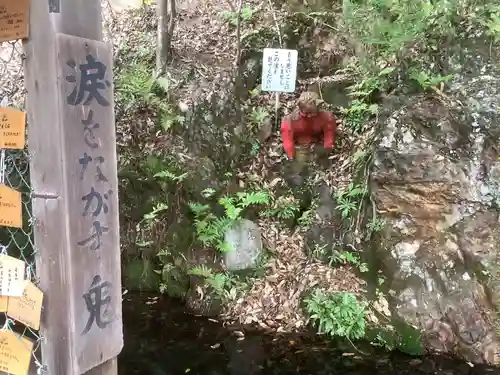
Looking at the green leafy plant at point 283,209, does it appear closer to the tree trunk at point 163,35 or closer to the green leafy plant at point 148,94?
the green leafy plant at point 148,94

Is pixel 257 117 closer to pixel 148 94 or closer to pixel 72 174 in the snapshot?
pixel 148 94

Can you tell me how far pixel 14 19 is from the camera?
238cm

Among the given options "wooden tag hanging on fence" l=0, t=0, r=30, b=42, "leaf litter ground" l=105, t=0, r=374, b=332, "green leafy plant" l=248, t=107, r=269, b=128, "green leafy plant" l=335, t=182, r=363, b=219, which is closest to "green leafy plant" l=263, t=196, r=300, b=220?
"leaf litter ground" l=105, t=0, r=374, b=332

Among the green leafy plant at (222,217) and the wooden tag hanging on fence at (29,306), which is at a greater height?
the wooden tag hanging on fence at (29,306)

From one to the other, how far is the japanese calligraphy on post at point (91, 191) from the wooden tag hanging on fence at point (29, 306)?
188 mm

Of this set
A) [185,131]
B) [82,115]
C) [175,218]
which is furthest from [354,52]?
[82,115]

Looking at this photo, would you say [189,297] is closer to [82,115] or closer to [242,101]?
[242,101]

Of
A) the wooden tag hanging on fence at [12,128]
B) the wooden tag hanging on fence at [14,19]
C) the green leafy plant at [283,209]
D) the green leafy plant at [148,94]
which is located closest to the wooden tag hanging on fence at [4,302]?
the wooden tag hanging on fence at [12,128]

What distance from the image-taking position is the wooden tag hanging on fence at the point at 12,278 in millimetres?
2430

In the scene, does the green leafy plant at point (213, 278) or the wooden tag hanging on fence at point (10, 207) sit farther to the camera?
the green leafy plant at point (213, 278)

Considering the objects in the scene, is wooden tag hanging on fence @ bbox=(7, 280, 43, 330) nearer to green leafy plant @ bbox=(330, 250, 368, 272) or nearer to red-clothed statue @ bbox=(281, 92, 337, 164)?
green leafy plant @ bbox=(330, 250, 368, 272)

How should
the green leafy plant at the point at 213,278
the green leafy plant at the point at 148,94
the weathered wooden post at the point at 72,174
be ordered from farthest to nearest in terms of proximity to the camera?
the green leafy plant at the point at 148,94 < the green leafy plant at the point at 213,278 < the weathered wooden post at the point at 72,174

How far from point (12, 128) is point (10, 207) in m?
0.37

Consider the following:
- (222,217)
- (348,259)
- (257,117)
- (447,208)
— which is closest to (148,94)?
(257,117)
